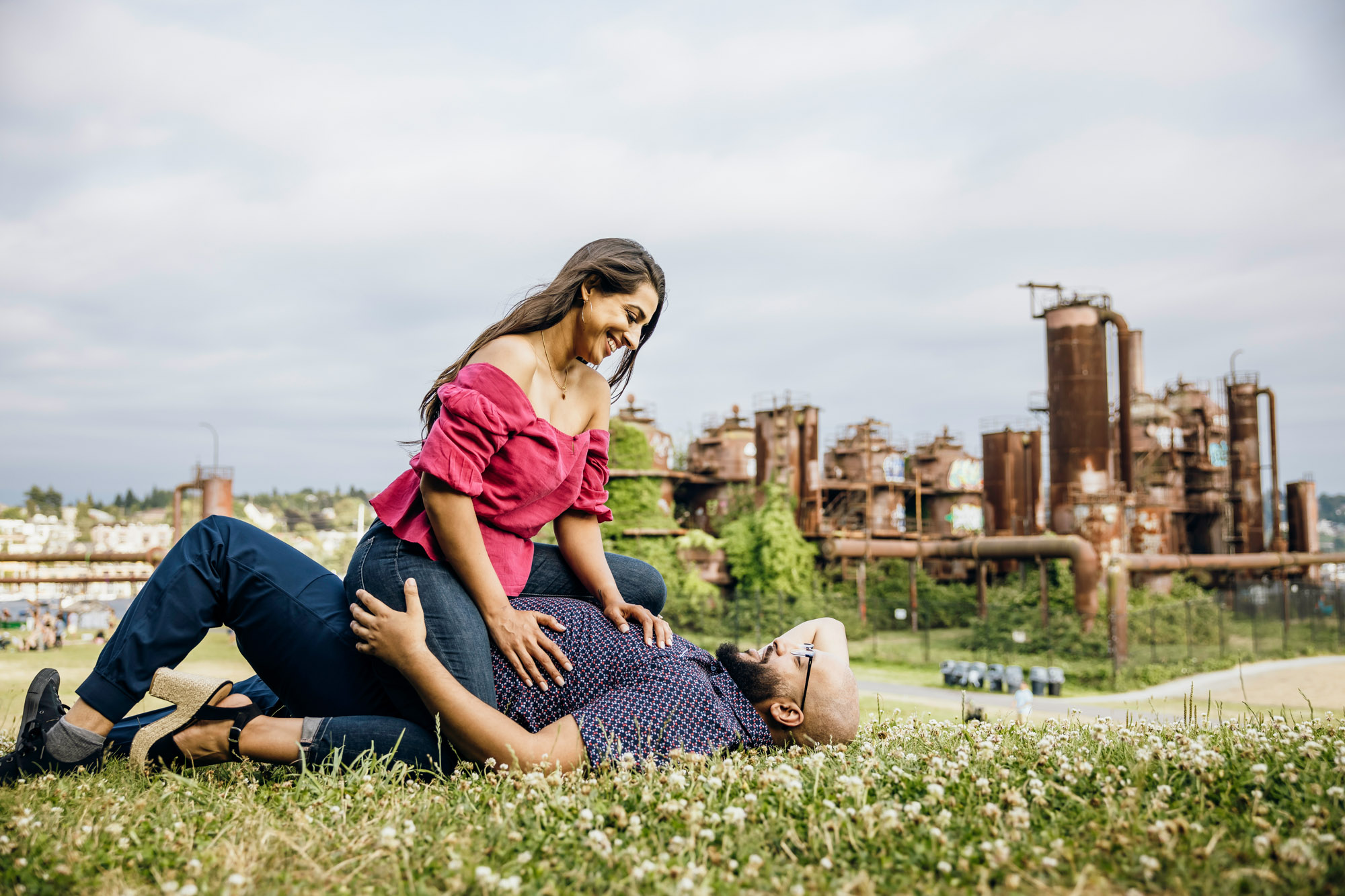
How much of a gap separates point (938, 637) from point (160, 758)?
28897 mm

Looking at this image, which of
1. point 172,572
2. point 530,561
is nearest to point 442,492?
point 530,561

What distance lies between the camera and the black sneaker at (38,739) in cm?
269

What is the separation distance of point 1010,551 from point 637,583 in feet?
88.2

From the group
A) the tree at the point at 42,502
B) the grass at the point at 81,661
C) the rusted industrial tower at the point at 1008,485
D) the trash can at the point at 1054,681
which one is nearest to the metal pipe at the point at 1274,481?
the rusted industrial tower at the point at 1008,485

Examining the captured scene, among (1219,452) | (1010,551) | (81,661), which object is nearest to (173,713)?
(81,661)

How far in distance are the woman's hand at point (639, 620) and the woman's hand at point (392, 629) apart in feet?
2.33

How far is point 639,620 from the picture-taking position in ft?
10.6

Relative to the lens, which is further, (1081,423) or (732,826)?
(1081,423)

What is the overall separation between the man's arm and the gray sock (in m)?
0.90

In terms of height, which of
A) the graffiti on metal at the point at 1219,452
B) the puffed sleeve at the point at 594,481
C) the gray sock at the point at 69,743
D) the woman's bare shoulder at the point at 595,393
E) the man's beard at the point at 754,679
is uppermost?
the graffiti on metal at the point at 1219,452

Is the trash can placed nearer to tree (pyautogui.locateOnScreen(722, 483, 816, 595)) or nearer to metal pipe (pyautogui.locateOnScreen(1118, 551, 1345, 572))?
metal pipe (pyautogui.locateOnScreen(1118, 551, 1345, 572))

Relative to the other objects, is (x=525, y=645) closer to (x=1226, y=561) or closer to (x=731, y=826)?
(x=731, y=826)

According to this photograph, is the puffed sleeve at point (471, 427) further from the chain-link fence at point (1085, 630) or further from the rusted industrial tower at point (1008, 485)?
the rusted industrial tower at point (1008, 485)

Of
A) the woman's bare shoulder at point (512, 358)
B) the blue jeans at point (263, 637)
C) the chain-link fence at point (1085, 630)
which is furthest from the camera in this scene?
the chain-link fence at point (1085, 630)
